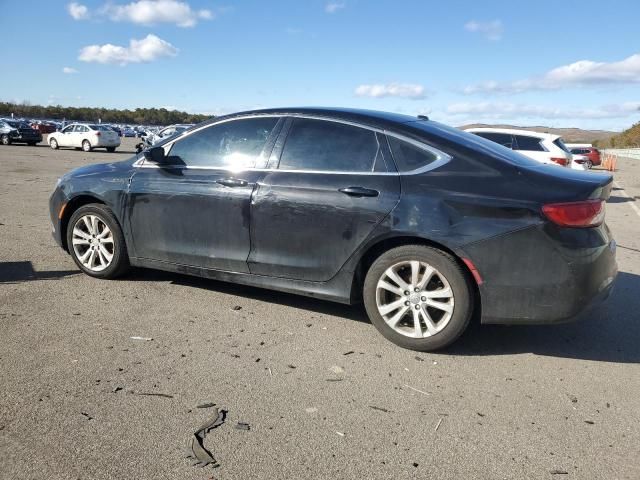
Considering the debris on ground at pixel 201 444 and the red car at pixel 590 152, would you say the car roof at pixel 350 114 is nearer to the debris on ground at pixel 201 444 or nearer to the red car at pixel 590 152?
the debris on ground at pixel 201 444

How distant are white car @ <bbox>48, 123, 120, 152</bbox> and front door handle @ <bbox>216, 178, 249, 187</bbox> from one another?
3003 cm

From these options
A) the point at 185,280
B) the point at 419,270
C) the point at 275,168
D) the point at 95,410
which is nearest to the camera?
the point at 95,410

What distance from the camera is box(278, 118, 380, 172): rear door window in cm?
430

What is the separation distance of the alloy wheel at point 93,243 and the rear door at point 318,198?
1.68 meters

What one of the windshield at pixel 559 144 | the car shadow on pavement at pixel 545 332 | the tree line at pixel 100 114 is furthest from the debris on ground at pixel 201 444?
the tree line at pixel 100 114

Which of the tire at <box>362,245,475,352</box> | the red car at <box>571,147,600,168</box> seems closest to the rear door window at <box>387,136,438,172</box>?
the tire at <box>362,245,475,352</box>

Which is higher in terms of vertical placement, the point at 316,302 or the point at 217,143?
the point at 217,143

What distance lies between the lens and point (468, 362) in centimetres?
391

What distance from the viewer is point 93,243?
546 centimetres

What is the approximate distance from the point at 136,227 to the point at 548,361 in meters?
3.70

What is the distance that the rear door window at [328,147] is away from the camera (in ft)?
14.1

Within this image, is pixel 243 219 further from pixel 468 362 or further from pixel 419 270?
pixel 468 362

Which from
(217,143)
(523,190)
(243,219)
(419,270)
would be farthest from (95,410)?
(523,190)

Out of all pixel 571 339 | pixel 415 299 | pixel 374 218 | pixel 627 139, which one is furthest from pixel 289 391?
pixel 627 139
